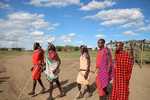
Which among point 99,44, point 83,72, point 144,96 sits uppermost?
point 99,44

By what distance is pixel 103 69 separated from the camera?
29.6ft

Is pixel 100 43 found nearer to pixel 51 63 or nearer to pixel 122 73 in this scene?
pixel 122 73

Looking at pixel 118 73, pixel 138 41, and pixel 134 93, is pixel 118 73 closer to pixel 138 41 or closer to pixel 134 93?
pixel 134 93

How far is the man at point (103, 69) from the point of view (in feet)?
29.5

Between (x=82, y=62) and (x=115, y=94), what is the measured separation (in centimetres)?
354

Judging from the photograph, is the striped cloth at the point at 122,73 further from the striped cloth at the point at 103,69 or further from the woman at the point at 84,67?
the woman at the point at 84,67

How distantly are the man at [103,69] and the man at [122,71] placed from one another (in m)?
1.40

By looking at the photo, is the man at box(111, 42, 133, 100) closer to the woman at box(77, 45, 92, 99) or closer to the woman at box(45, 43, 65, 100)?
the woman at box(77, 45, 92, 99)

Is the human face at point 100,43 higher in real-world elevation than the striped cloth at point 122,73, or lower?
higher

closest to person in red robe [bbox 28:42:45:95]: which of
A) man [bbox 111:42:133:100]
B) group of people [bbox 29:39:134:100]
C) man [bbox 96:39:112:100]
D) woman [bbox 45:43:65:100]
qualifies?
group of people [bbox 29:39:134:100]

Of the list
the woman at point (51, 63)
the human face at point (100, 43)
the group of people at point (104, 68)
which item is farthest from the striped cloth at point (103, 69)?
the woman at point (51, 63)

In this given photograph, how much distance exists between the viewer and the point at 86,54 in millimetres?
10945

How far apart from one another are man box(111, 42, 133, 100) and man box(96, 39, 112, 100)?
140 centimetres

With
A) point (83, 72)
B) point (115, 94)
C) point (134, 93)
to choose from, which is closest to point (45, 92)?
point (83, 72)
